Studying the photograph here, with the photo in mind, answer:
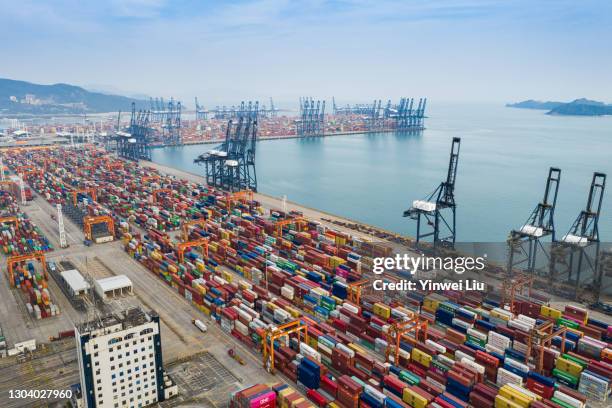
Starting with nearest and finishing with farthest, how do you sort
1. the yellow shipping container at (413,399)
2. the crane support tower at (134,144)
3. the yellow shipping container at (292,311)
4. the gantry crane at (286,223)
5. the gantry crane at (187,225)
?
the yellow shipping container at (413,399)
the yellow shipping container at (292,311)
the gantry crane at (187,225)
the gantry crane at (286,223)
the crane support tower at (134,144)

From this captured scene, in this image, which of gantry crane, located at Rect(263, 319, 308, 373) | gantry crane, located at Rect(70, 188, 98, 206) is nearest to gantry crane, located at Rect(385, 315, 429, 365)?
gantry crane, located at Rect(263, 319, 308, 373)

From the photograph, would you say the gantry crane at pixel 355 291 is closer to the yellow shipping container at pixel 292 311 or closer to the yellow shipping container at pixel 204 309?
the yellow shipping container at pixel 292 311

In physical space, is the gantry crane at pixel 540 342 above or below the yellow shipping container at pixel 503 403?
above

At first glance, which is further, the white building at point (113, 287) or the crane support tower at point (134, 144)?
the crane support tower at point (134, 144)

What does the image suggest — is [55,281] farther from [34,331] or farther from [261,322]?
[261,322]

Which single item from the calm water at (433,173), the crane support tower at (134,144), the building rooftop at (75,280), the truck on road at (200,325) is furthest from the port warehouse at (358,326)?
the crane support tower at (134,144)

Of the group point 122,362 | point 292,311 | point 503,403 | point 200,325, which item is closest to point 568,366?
point 503,403

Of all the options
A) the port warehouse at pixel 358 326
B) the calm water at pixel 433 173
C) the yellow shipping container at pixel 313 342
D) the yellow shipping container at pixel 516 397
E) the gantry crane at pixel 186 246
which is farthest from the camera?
the calm water at pixel 433 173
